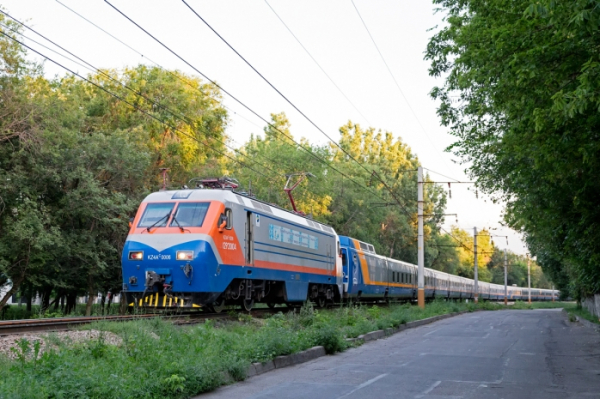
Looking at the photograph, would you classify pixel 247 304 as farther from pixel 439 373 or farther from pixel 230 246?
pixel 439 373

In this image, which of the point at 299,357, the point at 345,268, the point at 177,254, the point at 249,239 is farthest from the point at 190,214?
the point at 345,268

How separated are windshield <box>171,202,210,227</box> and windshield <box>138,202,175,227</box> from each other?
302 millimetres

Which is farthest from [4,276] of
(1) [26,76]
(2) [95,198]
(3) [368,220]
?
(3) [368,220]

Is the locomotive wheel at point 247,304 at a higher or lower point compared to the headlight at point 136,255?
lower

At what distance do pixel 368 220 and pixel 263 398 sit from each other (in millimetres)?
50908

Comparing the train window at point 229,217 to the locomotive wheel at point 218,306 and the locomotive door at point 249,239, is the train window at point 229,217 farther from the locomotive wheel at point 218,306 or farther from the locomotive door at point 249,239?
the locomotive wheel at point 218,306

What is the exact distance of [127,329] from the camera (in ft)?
36.9

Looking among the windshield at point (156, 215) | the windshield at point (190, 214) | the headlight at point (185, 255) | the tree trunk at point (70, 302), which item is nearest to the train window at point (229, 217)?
the windshield at point (190, 214)

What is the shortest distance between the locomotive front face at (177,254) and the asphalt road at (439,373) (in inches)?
191

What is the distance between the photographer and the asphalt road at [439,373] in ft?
30.6

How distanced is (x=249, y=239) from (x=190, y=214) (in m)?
2.38

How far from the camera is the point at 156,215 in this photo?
1870 centimetres

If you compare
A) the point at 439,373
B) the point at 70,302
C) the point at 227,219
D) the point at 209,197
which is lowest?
the point at 439,373

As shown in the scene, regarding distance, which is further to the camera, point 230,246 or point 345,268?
point 345,268
